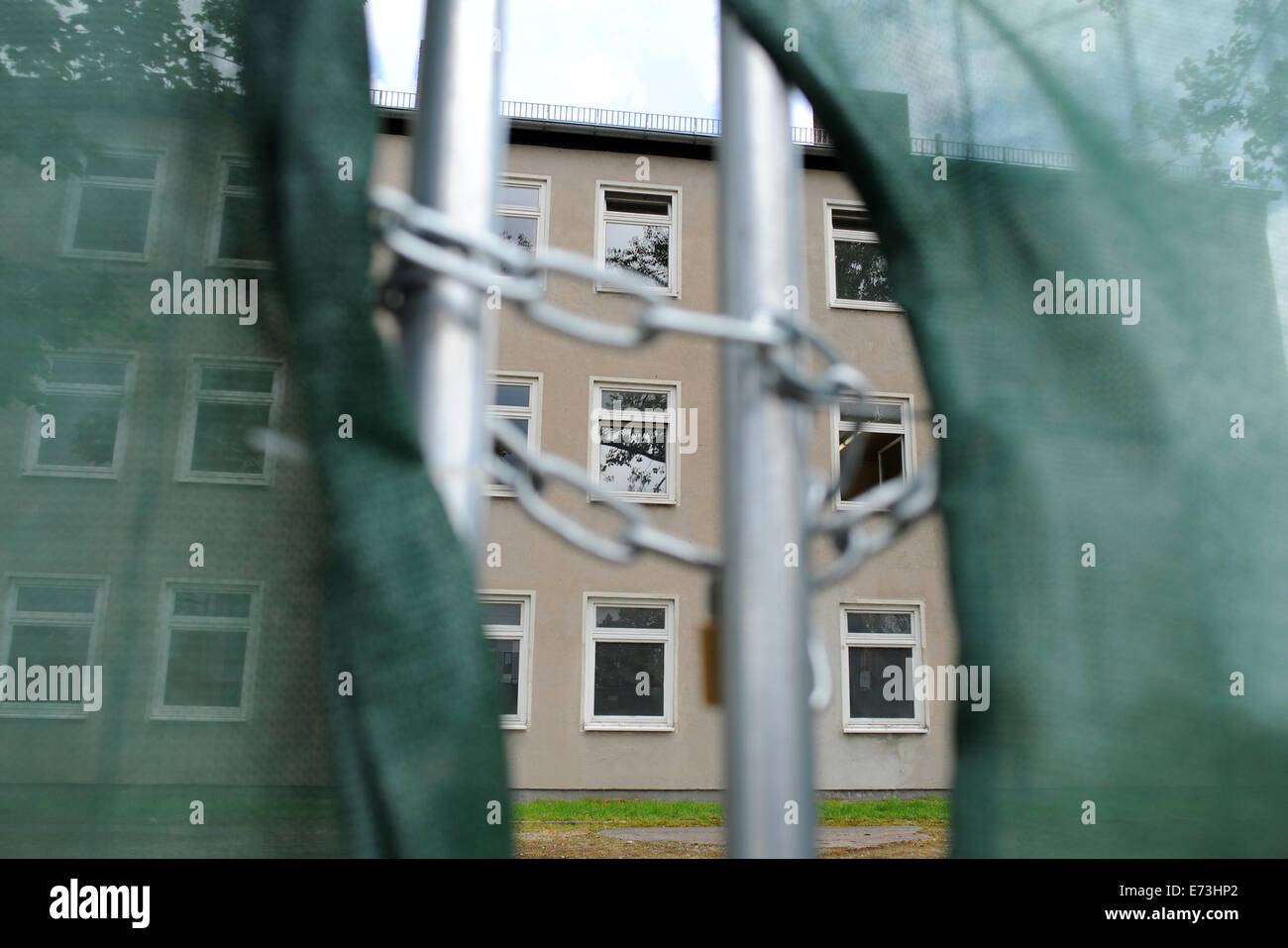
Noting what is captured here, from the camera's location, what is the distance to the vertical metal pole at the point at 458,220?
13.8 inches

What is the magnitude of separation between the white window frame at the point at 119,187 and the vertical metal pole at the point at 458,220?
5.1 inches

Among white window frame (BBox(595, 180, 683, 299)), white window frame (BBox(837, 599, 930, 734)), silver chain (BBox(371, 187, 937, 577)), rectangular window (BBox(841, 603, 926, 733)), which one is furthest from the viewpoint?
white window frame (BBox(595, 180, 683, 299))

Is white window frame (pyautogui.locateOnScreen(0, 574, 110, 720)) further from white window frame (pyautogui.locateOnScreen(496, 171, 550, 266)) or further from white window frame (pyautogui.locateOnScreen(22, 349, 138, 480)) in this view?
white window frame (pyautogui.locateOnScreen(496, 171, 550, 266))

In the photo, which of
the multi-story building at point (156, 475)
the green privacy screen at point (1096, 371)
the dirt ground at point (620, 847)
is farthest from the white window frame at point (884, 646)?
the multi-story building at point (156, 475)

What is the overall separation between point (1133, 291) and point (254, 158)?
0.44 meters

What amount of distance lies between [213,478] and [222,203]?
13 centimetres

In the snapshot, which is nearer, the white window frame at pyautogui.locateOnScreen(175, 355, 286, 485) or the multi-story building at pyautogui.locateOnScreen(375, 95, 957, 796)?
the white window frame at pyautogui.locateOnScreen(175, 355, 286, 485)

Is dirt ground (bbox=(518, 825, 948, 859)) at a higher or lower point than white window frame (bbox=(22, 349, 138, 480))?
lower

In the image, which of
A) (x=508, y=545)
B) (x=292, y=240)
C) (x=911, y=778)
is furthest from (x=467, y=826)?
(x=911, y=778)

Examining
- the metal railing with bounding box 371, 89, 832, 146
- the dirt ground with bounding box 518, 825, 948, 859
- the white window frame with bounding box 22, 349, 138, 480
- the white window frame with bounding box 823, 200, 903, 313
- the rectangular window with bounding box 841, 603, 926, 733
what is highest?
the metal railing with bounding box 371, 89, 832, 146

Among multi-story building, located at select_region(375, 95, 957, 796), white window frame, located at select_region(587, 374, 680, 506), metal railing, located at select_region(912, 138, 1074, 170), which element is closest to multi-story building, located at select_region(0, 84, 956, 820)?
metal railing, located at select_region(912, 138, 1074, 170)

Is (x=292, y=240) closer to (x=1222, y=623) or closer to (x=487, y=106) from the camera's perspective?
(x=487, y=106)

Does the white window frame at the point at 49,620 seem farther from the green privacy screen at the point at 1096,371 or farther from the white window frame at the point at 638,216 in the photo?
the white window frame at the point at 638,216

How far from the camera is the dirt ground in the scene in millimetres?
2549
